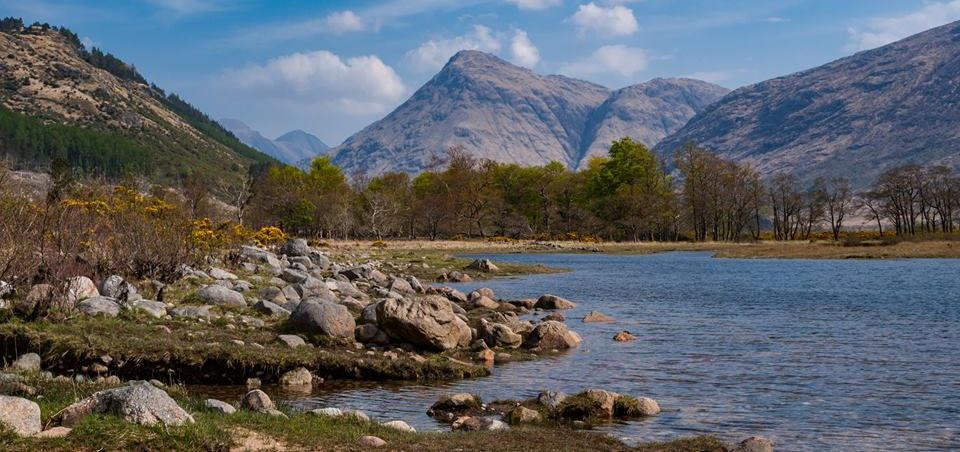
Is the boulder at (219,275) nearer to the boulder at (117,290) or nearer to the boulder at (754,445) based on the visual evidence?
the boulder at (117,290)

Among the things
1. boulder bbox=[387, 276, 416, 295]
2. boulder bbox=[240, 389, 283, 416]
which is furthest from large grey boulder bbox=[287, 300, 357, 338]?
boulder bbox=[387, 276, 416, 295]

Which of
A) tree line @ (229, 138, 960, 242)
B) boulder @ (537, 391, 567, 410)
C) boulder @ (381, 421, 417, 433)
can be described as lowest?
boulder @ (537, 391, 567, 410)

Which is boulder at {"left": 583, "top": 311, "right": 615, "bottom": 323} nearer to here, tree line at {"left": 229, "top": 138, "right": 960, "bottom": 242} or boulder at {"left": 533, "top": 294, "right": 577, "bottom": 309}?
boulder at {"left": 533, "top": 294, "right": 577, "bottom": 309}

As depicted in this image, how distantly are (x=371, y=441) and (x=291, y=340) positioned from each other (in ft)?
29.4

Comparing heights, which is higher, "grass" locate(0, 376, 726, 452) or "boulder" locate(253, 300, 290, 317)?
"boulder" locate(253, 300, 290, 317)

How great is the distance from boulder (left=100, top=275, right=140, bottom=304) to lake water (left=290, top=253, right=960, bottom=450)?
794 centimetres

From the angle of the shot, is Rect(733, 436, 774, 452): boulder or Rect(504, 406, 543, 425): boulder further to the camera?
Rect(504, 406, 543, 425): boulder

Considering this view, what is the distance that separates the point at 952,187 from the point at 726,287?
85854 mm

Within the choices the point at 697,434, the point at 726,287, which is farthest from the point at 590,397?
the point at 726,287

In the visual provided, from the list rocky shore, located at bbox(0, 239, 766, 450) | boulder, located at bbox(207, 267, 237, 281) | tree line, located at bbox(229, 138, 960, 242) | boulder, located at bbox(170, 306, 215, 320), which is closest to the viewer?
rocky shore, located at bbox(0, 239, 766, 450)

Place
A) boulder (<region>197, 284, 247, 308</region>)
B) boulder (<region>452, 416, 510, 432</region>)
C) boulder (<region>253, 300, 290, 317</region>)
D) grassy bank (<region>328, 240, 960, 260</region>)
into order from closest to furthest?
1. boulder (<region>452, 416, 510, 432</region>)
2. boulder (<region>253, 300, 290, 317</region>)
3. boulder (<region>197, 284, 247, 308</region>)
4. grassy bank (<region>328, 240, 960, 260</region>)

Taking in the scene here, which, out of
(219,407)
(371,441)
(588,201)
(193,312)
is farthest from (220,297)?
(588,201)

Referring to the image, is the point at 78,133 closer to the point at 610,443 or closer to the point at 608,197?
the point at 608,197

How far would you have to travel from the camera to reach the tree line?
110 meters
